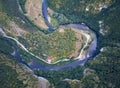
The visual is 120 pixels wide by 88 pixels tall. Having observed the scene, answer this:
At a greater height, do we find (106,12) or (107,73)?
(106,12)

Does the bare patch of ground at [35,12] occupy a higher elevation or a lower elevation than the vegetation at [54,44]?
higher

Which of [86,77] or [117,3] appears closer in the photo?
[86,77]

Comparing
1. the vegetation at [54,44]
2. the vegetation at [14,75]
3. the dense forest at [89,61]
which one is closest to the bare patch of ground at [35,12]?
the dense forest at [89,61]

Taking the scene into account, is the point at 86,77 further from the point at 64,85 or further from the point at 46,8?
the point at 46,8

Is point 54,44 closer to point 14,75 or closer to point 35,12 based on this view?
point 35,12

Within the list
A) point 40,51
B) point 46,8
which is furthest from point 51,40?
point 46,8

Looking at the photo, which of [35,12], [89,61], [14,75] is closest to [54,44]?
[89,61]

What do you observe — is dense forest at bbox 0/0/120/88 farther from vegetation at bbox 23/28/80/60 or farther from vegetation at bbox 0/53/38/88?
vegetation at bbox 23/28/80/60

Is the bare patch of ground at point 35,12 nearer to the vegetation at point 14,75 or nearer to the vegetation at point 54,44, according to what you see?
the vegetation at point 54,44
